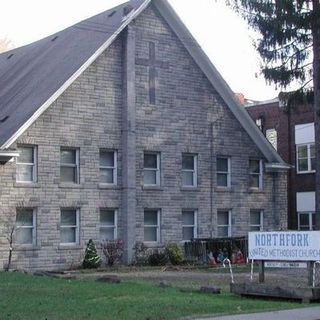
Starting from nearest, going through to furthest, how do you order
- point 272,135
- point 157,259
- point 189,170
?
point 157,259 → point 189,170 → point 272,135

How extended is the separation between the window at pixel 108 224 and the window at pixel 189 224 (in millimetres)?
3267

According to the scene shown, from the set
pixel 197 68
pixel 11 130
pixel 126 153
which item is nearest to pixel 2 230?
pixel 11 130

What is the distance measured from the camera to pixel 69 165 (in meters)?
25.6

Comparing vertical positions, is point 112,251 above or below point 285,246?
below

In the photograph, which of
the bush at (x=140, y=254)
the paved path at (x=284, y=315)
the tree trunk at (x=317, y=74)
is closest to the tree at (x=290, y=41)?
the tree trunk at (x=317, y=74)

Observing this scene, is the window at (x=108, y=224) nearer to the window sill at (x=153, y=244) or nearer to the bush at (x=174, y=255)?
the window sill at (x=153, y=244)

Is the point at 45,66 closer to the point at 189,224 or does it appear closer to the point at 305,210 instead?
the point at 189,224

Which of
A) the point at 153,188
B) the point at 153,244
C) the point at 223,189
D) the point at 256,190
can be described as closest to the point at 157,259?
the point at 153,244

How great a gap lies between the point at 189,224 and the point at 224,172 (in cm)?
291

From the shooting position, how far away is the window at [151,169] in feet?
90.2

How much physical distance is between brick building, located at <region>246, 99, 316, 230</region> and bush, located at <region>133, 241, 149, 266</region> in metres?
13.5

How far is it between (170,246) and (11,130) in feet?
25.2

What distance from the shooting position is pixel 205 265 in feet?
87.4

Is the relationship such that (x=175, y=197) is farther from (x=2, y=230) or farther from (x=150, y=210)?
(x=2, y=230)
